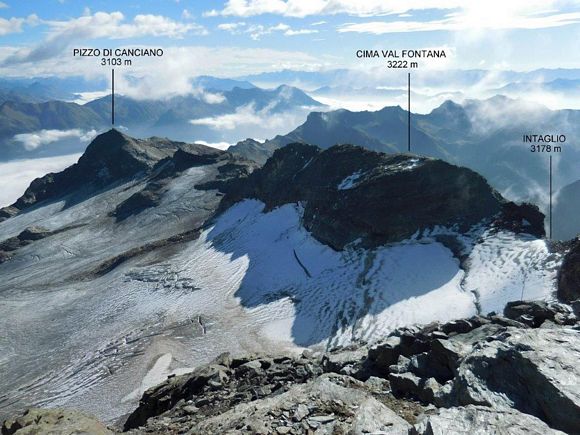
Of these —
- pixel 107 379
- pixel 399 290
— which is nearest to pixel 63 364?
pixel 107 379

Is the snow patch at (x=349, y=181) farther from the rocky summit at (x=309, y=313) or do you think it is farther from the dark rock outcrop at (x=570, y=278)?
the dark rock outcrop at (x=570, y=278)

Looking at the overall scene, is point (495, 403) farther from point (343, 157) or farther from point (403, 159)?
point (343, 157)

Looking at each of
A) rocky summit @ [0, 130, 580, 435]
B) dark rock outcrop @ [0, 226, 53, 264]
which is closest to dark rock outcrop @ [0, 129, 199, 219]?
dark rock outcrop @ [0, 226, 53, 264]

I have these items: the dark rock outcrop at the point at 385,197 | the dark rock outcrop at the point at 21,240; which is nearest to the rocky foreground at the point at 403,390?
the dark rock outcrop at the point at 385,197

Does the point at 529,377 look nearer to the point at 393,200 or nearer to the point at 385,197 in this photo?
the point at 393,200

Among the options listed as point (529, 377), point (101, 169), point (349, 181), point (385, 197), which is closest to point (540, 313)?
point (529, 377)

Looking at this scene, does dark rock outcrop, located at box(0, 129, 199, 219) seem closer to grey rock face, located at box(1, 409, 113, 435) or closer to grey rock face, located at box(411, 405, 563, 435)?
grey rock face, located at box(1, 409, 113, 435)
